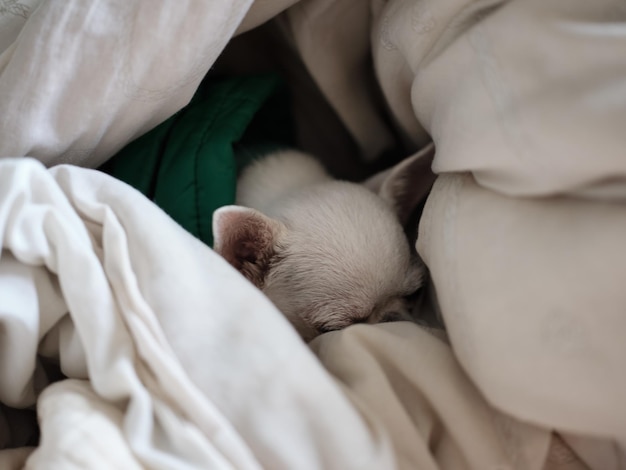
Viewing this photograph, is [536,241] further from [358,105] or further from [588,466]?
[358,105]

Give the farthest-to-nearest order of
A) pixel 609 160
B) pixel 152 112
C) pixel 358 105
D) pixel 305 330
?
pixel 358 105, pixel 305 330, pixel 152 112, pixel 609 160

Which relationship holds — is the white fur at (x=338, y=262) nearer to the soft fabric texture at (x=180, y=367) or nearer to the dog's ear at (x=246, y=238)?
the dog's ear at (x=246, y=238)

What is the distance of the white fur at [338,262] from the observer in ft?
2.86

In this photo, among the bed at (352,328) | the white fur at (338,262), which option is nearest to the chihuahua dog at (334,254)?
the white fur at (338,262)

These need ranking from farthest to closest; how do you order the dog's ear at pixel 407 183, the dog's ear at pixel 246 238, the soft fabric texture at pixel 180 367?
the dog's ear at pixel 407 183, the dog's ear at pixel 246 238, the soft fabric texture at pixel 180 367

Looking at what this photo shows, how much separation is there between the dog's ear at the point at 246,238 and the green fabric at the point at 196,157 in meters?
0.05

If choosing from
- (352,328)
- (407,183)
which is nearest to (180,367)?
(352,328)

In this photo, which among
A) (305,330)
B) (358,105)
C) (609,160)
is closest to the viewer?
(609,160)

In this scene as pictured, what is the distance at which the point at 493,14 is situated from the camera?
648 mm

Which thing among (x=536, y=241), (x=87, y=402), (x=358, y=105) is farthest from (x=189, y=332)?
(x=358, y=105)

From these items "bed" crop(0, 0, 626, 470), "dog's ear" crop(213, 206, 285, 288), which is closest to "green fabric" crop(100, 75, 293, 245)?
"dog's ear" crop(213, 206, 285, 288)

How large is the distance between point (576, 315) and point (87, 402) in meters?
0.42

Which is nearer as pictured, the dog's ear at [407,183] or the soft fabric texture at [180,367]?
the soft fabric texture at [180,367]

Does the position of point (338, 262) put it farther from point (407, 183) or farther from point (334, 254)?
point (407, 183)
